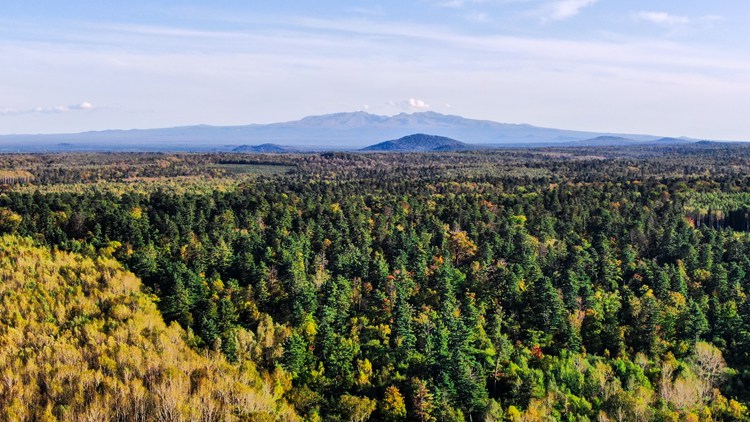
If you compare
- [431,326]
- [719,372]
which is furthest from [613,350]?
[431,326]

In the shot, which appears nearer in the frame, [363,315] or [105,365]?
[105,365]

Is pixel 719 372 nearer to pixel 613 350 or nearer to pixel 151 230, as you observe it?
pixel 613 350

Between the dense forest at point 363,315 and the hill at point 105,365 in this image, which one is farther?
the dense forest at point 363,315

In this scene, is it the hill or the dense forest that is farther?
the dense forest
